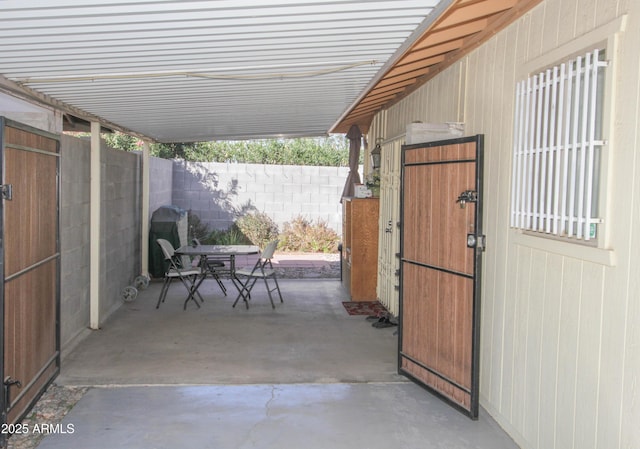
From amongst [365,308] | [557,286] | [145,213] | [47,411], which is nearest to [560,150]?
[557,286]

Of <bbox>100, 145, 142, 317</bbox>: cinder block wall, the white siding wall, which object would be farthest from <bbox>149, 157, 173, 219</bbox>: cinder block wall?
the white siding wall

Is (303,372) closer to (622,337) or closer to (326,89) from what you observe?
(326,89)

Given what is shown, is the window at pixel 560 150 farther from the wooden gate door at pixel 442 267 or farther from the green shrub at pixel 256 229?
the green shrub at pixel 256 229

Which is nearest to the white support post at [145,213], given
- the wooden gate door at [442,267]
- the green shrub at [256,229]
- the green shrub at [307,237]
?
the green shrub at [256,229]

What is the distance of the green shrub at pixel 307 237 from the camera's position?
559 inches

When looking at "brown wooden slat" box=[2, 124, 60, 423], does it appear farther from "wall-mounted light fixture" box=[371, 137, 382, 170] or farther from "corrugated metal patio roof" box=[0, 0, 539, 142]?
"wall-mounted light fixture" box=[371, 137, 382, 170]

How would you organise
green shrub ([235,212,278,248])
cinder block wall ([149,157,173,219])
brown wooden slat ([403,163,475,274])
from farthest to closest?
1. green shrub ([235,212,278,248])
2. cinder block wall ([149,157,173,219])
3. brown wooden slat ([403,163,475,274])

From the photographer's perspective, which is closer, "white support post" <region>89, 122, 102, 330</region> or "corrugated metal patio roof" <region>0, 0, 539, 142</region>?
"corrugated metal patio roof" <region>0, 0, 539, 142</region>

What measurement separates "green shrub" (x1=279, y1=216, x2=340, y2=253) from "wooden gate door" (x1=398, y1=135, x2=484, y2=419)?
30.3 ft

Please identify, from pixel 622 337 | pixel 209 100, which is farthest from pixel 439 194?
pixel 209 100

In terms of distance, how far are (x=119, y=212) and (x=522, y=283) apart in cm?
592

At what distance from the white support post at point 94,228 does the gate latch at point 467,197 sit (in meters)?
4.16

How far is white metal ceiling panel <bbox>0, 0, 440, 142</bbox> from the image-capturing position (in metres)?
3.12

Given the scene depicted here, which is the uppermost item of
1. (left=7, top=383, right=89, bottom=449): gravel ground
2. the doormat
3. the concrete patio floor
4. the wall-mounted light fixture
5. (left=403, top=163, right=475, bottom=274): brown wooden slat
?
the wall-mounted light fixture
